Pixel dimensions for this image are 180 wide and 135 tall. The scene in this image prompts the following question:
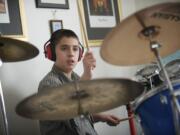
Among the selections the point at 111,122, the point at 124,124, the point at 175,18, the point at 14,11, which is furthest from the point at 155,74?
the point at 14,11

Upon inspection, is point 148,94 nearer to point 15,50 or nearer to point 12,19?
point 15,50

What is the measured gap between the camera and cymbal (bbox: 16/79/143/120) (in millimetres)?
1190

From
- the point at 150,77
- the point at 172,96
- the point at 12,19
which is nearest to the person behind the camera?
the point at 172,96

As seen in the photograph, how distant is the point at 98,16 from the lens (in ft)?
7.38

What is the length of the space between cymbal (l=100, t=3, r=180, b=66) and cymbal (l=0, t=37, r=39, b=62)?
0.37 metres

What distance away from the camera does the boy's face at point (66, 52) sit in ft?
5.59

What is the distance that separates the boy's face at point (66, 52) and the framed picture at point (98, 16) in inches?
16.2

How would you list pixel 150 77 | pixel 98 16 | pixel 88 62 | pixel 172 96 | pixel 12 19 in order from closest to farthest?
pixel 172 96, pixel 88 62, pixel 12 19, pixel 150 77, pixel 98 16

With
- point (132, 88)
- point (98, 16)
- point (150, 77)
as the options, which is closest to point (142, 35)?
point (132, 88)

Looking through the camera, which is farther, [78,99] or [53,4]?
[53,4]

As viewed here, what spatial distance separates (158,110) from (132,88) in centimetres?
14

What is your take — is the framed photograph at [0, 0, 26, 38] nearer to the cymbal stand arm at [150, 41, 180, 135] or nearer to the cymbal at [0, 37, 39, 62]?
the cymbal at [0, 37, 39, 62]

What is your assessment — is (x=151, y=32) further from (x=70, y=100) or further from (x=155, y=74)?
(x=155, y=74)

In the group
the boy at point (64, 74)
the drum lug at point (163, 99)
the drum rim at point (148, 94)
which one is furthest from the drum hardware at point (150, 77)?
the drum lug at point (163, 99)
